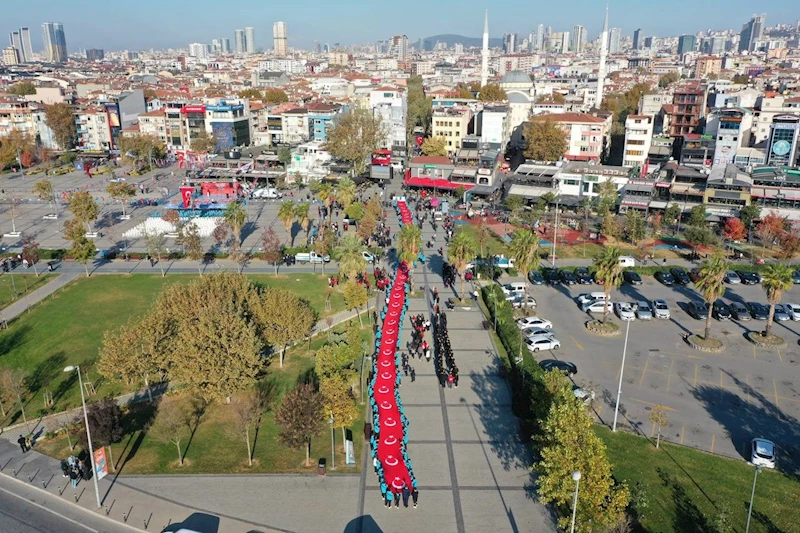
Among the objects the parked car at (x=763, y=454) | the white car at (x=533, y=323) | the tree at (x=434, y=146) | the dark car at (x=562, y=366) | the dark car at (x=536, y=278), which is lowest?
the parked car at (x=763, y=454)

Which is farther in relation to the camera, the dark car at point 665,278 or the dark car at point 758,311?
the dark car at point 665,278

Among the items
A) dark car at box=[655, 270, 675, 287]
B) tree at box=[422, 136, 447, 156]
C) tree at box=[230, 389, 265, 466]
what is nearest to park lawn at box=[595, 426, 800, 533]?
tree at box=[230, 389, 265, 466]

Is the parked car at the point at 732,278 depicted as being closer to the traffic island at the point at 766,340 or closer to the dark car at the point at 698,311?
the dark car at the point at 698,311

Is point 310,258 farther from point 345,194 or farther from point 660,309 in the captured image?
point 660,309

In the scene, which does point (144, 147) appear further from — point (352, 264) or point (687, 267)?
point (687, 267)

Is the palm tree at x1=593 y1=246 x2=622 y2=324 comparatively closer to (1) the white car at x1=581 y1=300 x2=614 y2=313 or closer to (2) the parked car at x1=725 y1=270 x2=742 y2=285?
(1) the white car at x1=581 y1=300 x2=614 y2=313

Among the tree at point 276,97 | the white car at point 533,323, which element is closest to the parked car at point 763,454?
the white car at point 533,323

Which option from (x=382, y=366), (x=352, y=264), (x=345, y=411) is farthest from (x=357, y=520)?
(x=352, y=264)
